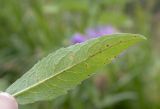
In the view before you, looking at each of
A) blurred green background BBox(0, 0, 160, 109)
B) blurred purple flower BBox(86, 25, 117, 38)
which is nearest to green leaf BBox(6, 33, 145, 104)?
blurred green background BBox(0, 0, 160, 109)

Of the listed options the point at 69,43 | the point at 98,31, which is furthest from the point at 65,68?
the point at 98,31

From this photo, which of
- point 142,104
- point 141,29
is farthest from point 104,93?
point 141,29

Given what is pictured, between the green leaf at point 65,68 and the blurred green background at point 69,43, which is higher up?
the blurred green background at point 69,43

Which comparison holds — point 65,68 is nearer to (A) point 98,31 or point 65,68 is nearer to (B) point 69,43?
(B) point 69,43

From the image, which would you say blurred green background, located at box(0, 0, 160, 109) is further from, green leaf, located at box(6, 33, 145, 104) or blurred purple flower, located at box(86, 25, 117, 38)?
green leaf, located at box(6, 33, 145, 104)

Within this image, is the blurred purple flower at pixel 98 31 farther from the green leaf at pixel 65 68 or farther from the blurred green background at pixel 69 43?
the green leaf at pixel 65 68

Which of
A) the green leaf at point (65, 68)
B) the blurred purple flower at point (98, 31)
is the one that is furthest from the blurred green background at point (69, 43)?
the green leaf at point (65, 68)

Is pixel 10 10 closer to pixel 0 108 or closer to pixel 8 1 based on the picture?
pixel 8 1
